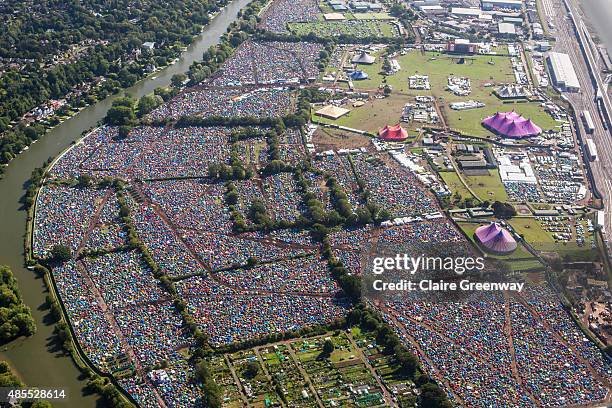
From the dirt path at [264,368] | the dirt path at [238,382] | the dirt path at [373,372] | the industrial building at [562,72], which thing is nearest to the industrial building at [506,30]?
the industrial building at [562,72]

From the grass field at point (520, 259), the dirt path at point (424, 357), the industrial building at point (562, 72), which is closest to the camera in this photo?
the dirt path at point (424, 357)

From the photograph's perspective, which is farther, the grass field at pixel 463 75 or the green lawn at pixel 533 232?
the grass field at pixel 463 75

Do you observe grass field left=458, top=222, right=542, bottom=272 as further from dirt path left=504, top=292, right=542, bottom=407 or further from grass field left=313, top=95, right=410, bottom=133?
grass field left=313, top=95, right=410, bottom=133

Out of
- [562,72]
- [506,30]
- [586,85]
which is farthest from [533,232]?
[506,30]

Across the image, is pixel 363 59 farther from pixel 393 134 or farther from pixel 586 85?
pixel 586 85

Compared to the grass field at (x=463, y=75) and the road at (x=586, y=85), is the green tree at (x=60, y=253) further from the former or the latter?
the road at (x=586, y=85)

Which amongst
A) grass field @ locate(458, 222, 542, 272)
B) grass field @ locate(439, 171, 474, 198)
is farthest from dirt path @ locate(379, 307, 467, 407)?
grass field @ locate(439, 171, 474, 198)

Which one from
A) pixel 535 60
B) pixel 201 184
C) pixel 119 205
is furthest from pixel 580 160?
pixel 119 205
